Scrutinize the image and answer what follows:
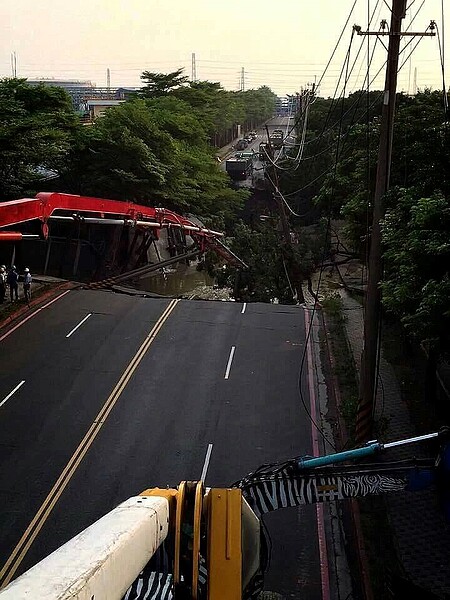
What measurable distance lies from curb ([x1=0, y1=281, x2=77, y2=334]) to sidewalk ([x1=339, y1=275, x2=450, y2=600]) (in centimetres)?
1255

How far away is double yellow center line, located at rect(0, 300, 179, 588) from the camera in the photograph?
36.7 feet

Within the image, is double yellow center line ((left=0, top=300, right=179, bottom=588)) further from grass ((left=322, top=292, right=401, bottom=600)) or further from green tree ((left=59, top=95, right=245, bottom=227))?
green tree ((left=59, top=95, right=245, bottom=227))

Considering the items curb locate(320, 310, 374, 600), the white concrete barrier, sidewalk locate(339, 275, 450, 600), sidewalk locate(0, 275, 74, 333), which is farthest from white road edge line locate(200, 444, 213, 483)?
sidewalk locate(0, 275, 74, 333)

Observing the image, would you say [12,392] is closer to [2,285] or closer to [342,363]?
[2,285]

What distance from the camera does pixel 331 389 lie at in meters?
18.6

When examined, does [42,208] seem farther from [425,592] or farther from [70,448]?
[425,592]

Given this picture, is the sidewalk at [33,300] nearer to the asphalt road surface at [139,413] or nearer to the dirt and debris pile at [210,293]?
the asphalt road surface at [139,413]

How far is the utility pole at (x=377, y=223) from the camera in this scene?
471 inches

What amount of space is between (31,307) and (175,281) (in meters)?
13.7

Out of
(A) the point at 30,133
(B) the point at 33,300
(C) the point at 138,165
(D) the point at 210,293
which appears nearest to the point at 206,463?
(B) the point at 33,300

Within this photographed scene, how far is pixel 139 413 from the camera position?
16.8 meters

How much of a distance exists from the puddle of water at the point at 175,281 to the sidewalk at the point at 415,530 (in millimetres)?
19457

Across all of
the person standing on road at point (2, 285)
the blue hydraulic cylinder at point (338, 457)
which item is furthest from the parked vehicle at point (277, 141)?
the blue hydraulic cylinder at point (338, 457)

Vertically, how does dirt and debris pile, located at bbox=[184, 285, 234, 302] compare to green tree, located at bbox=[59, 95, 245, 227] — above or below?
below
